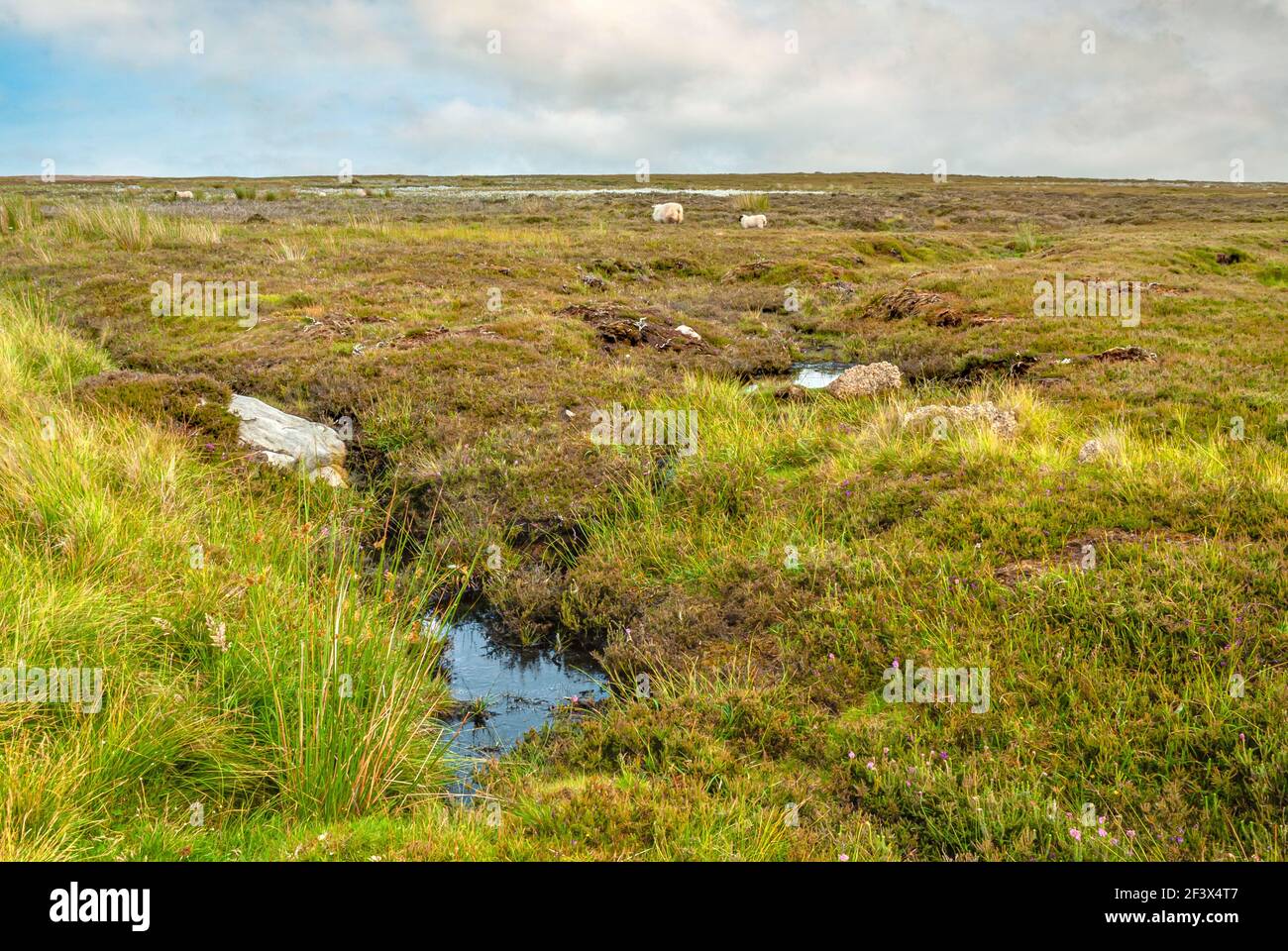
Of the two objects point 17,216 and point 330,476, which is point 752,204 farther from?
point 330,476

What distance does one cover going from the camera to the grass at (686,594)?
14.4ft

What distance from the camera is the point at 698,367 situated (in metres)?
15.2

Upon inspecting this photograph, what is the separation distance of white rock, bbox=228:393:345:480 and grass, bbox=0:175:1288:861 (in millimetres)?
476

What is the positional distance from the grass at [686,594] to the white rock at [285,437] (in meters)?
0.48

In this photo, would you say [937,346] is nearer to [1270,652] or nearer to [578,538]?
[578,538]

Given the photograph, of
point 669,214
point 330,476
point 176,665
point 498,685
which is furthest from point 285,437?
point 669,214

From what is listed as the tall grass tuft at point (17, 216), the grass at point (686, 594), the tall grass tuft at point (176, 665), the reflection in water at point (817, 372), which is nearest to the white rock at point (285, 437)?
the grass at point (686, 594)

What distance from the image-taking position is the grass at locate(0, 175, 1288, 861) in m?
4.38

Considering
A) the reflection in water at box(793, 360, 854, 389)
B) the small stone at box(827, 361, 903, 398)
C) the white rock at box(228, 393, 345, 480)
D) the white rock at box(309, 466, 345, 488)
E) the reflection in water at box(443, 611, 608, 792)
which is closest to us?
the reflection in water at box(443, 611, 608, 792)

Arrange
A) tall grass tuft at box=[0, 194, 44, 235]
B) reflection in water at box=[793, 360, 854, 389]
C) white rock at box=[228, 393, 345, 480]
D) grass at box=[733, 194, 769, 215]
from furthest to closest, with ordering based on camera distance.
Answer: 1. grass at box=[733, 194, 769, 215]
2. tall grass tuft at box=[0, 194, 44, 235]
3. reflection in water at box=[793, 360, 854, 389]
4. white rock at box=[228, 393, 345, 480]

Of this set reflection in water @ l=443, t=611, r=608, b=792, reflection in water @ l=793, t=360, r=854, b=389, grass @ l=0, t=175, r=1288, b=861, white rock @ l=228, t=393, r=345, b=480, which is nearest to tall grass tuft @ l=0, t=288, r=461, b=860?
grass @ l=0, t=175, r=1288, b=861

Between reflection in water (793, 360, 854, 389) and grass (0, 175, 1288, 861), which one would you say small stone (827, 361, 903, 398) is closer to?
grass (0, 175, 1288, 861)
